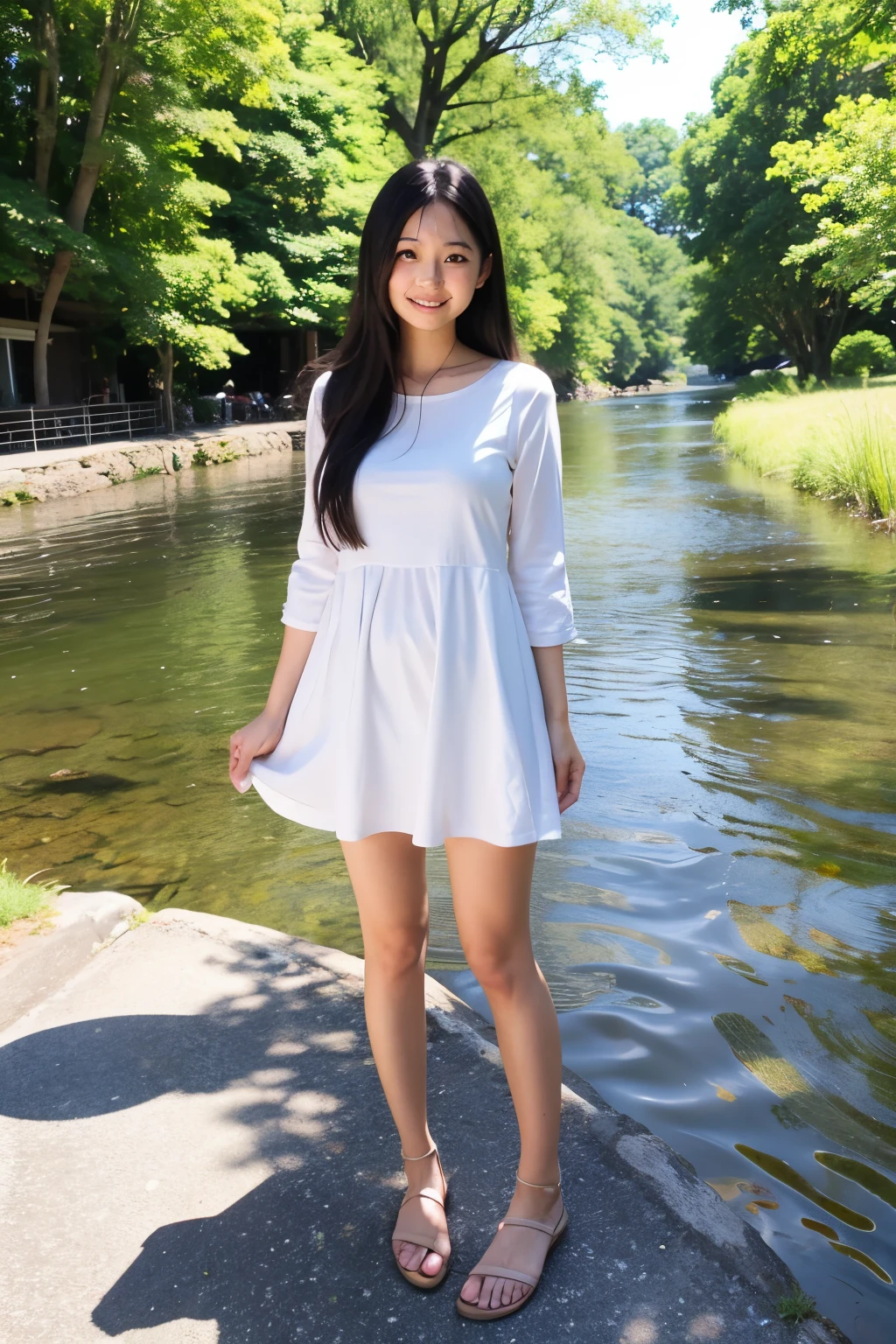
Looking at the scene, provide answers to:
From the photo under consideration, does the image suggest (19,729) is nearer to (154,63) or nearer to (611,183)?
(154,63)

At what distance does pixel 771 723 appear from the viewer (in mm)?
5934

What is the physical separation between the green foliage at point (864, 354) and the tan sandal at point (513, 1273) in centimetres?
4216

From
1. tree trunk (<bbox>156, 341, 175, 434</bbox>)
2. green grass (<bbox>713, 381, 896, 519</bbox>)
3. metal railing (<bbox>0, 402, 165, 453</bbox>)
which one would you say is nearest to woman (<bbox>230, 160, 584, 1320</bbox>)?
green grass (<bbox>713, 381, 896, 519</bbox>)

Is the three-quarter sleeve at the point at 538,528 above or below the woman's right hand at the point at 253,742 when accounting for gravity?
above

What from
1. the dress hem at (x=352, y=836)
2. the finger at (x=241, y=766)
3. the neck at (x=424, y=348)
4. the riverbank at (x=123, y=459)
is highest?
the neck at (x=424, y=348)

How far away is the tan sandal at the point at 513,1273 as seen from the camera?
6.23 feet

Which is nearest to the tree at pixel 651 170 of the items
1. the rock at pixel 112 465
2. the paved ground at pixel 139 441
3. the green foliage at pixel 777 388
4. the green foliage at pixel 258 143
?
the green foliage at pixel 258 143

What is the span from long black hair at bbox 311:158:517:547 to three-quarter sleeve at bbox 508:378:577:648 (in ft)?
0.71

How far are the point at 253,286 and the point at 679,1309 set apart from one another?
25651 mm

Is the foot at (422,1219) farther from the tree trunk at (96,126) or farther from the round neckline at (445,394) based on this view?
the tree trunk at (96,126)

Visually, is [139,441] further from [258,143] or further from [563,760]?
[563,760]

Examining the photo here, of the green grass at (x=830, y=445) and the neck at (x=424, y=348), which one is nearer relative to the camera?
the neck at (x=424, y=348)

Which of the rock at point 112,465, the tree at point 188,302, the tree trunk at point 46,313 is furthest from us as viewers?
the tree at point 188,302

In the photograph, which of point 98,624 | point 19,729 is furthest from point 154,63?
point 19,729
